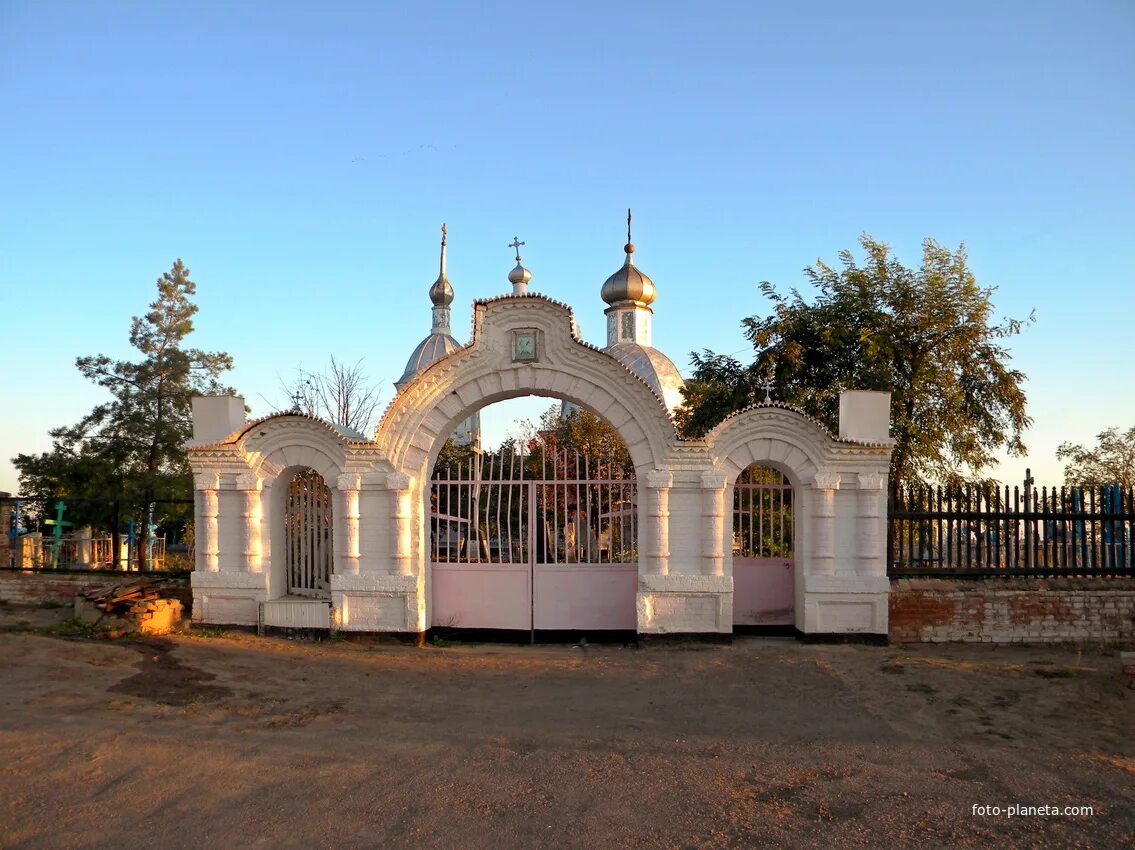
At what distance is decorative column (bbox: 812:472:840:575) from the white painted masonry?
2 cm

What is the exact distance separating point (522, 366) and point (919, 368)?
6.67m

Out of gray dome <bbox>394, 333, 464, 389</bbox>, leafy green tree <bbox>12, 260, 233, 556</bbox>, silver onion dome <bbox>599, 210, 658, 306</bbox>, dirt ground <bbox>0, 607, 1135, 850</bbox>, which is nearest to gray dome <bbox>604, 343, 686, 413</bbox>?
silver onion dome <bbox>599, 210, 658, 306</bbox>

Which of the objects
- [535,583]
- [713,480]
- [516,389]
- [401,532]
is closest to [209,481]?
[401,532]

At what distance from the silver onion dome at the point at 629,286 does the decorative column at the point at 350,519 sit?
1970 cm

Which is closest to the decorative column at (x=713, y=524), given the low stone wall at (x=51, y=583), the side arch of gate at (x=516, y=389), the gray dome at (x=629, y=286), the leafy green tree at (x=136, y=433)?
the side arch of gate at (x=516, y=389)

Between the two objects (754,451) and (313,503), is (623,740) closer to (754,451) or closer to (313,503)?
(754,451)

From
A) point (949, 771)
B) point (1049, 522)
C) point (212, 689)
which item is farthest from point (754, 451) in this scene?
point (212, 689)

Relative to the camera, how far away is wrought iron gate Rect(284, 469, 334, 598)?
11469 millimetres

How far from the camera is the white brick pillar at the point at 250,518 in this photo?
432 inches

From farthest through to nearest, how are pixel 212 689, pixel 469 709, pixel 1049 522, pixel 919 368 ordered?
pixel 919 368 < pixel 1049 522 < pixel 212 689 < pixel 469 709

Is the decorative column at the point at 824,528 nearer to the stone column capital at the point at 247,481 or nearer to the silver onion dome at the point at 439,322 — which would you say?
the stone column capital at the point at 247,481

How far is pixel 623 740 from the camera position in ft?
22.4

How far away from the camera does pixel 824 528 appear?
34.4 ft

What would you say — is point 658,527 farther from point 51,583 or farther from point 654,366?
point 654,366
